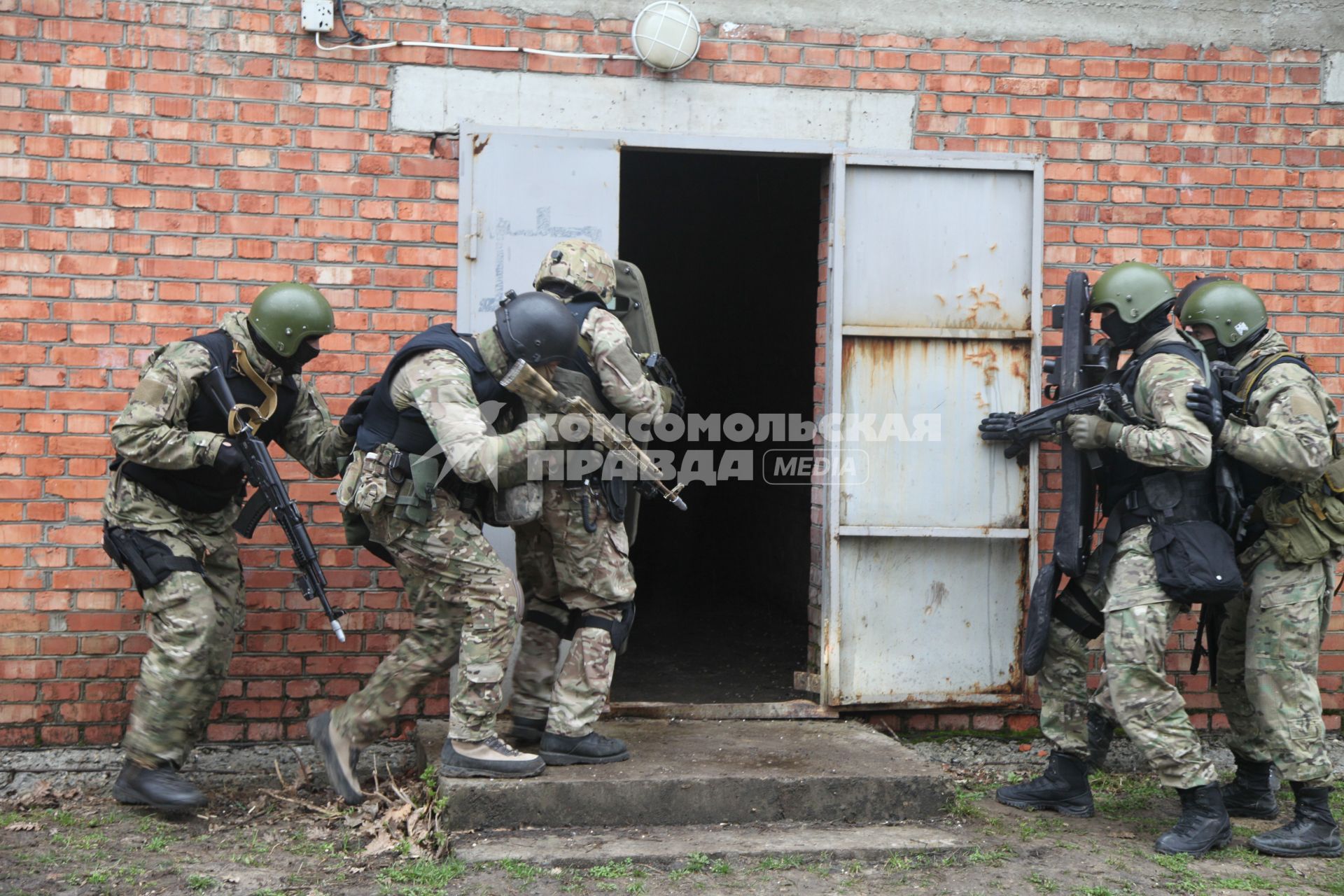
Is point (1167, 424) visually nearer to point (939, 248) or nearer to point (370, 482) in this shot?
point (939, 248)

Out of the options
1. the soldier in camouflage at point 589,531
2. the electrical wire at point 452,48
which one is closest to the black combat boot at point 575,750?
the soldier in camouflage at point 589,531

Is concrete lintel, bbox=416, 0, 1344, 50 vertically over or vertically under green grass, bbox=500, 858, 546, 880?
over

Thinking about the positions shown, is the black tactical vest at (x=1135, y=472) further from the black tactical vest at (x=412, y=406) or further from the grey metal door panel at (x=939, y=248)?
the black tactical vest at (x=412, y=406)

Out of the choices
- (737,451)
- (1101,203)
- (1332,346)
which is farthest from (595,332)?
(737,451)

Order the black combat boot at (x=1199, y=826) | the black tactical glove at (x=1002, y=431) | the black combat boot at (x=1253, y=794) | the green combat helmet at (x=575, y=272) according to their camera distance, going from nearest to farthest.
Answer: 1. the black combat boot at (x=1199, y=826)
2. the green combat helmet at (x=575, y=272)
3. the black combat boot at (x=1253, y=794)
4. the black tactical glove at (x=1002, y=431)

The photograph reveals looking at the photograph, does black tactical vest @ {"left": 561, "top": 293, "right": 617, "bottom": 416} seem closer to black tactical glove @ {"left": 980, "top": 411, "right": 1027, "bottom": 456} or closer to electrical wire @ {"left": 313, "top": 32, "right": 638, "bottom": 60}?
electrical wire @ {"left": 313, "top": 32, "right": 638, "bottom": 60}

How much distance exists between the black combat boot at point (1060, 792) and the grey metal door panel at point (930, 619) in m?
0.52

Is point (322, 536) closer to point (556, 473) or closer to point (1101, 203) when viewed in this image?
point (556, 473)

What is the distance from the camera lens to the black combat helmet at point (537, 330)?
389 cm

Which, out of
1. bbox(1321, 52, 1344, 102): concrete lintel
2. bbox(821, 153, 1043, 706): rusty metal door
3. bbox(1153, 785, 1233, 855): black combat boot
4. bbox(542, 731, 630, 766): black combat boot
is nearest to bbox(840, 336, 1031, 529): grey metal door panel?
bbox(821, 153, 1043, 706): rusty metal door

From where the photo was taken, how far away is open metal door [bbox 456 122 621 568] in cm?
461

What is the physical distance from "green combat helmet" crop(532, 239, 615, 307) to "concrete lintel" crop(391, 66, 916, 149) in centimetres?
72

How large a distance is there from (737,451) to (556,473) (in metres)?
4.68

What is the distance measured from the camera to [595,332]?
13.6 feet
